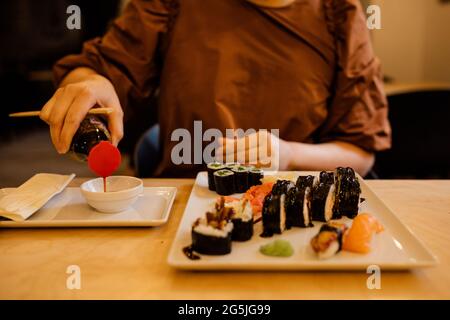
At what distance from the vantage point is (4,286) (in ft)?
2.58

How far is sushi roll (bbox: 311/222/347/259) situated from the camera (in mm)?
837

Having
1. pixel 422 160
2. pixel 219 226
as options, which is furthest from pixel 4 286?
pixel 422 160

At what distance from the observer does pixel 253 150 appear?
4.34 feet

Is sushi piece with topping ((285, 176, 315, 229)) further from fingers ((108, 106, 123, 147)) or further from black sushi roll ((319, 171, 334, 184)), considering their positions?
fingers ((108, 106, 123, 147))

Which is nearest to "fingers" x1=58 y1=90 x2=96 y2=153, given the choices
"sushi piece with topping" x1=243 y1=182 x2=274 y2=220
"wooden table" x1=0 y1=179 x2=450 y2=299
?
"wooden table" x1=0 y1=179 x2=450 y2=299

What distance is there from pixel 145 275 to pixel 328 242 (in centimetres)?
33

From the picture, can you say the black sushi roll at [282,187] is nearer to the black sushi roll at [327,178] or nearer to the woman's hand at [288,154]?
the black sushi roll at [327,178]

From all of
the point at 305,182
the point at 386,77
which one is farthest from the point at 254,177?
the point at 386,77

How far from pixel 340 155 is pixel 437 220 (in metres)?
0.58

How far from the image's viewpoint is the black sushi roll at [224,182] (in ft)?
3.95

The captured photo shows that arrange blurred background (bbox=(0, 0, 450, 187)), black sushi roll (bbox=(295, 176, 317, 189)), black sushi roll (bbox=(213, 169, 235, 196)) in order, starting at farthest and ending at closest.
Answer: blurred background (bbox=(0, 0, 450, 187)), black sushi roll (bbox=(213, 169, 235, 196)), black sushi roll (bbox=(295, 176, 317, 189))

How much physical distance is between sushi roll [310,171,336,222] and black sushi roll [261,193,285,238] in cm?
10

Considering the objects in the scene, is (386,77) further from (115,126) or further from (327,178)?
(115,126)

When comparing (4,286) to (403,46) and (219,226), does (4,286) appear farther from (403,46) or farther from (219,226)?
(403,46)
